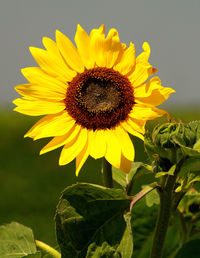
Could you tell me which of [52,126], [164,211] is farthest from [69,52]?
[164,211]

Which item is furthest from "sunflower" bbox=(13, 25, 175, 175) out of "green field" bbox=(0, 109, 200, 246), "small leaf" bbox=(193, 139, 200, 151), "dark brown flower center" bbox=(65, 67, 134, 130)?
"green field" bbox=(0, 109, 200, 246)

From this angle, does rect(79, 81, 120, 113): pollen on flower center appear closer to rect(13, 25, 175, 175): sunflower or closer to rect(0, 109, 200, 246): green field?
rect(13, 25, 175, 175): sunflower

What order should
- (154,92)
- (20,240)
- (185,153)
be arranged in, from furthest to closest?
(20,240) < (154,92) < (185,153)

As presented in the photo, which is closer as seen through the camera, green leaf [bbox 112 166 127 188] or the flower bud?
the flower bud

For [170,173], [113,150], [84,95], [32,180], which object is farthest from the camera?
[32,180]

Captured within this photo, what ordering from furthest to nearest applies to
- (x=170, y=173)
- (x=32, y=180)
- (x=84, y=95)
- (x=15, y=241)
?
(x=32, y=180)
(x=15, y=241)
(x=84, y=95)
(x=170, y=173)

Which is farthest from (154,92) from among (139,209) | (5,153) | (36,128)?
(5,153)

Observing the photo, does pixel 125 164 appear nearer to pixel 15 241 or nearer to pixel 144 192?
pixel 144 192

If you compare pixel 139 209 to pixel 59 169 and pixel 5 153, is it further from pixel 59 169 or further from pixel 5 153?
pixel 5 153
